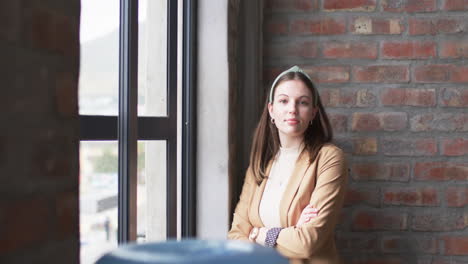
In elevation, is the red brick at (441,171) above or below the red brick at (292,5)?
below

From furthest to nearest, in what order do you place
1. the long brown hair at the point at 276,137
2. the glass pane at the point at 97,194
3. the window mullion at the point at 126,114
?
the long brown hair at the point at 276,137 → the window mullion at the point at 126,114 → the glass pane at the point at 97,194

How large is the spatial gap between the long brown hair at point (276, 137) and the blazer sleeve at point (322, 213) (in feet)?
0.31

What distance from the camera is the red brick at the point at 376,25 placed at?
2.65 m

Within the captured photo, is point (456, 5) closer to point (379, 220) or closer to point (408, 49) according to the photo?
point (408, 49)

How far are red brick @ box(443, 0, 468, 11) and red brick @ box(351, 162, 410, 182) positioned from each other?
0.76 metres

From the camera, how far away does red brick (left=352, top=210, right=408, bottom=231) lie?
2668 mm

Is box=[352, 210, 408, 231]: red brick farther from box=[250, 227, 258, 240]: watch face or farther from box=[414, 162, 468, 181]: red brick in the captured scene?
box=[250, 227, 258, 240]: watch face

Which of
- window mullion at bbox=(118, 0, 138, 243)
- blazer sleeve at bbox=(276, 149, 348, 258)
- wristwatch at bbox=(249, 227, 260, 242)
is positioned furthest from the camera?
wristwatch at bbox=(249, 227, 260, 242)
